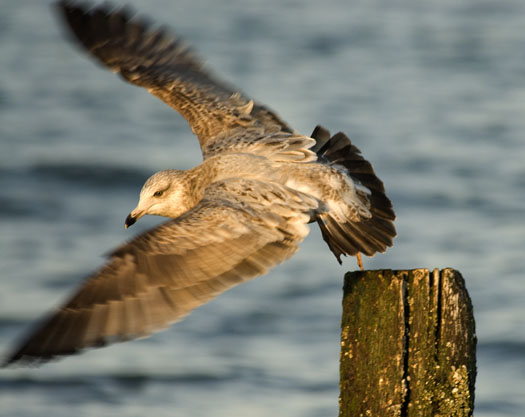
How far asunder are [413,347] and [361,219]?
54.4 inches

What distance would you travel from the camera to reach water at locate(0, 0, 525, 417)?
26.8ft

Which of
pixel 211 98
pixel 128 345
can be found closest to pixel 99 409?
pixel 128 345

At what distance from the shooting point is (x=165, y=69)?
259 inches

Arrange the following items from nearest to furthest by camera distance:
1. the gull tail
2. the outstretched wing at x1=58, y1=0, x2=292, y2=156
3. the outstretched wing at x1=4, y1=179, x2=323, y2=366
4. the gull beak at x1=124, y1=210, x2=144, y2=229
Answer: the outstretched wing at x1=4, y1=179, x2=323, y2=366
the gull tail
the gull beak at x1=124, y1=210, x2=144, y2=229
the outstretched wing at x1=58, y1=0, x2=292, y2=156

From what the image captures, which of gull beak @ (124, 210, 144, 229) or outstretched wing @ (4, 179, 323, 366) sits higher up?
gull beak @ (124, 210, 144, 229)

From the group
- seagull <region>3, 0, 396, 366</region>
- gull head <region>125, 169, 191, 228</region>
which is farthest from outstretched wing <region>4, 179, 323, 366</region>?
gull head <region>125, 169, 191, 228</region>

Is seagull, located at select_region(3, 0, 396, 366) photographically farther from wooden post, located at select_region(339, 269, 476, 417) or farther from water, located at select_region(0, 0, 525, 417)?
water, located at select_region(0, 0, 525, 417)

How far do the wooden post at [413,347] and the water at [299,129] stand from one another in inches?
137

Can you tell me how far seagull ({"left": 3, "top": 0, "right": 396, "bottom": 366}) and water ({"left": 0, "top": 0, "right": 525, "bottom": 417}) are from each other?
247 centimetres

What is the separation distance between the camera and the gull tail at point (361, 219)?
17.1 feet

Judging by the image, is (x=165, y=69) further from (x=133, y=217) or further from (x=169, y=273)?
(x=169, y=273)

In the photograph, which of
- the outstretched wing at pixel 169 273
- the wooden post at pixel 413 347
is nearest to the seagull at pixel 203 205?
the outstretched wing at pixel 169 273

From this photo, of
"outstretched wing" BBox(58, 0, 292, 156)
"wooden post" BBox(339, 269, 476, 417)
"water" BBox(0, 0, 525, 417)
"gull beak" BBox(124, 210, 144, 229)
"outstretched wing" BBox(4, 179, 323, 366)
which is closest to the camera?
"wooden post" BBox(339, 269, 476, 417)

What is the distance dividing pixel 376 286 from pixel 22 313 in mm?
5940
